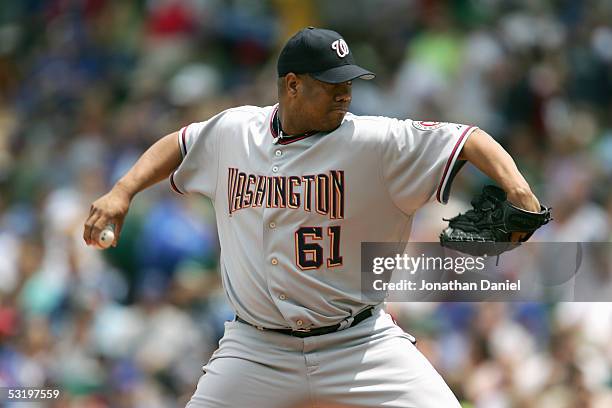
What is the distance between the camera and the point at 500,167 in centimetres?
403

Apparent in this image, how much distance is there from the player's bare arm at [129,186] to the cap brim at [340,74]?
730 millimetres

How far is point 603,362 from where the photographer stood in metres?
6.51

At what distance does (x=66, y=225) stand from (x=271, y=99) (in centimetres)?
184

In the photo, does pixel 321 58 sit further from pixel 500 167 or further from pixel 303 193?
pixel 500 167

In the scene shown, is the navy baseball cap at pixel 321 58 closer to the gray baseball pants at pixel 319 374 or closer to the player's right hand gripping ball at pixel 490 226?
the player's right hand gripping ball at pixel 490 226

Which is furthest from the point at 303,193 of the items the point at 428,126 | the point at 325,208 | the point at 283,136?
the point at 428,126

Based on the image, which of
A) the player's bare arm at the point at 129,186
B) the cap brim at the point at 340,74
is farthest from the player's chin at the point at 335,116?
the player's bare arm at the point at 129,186

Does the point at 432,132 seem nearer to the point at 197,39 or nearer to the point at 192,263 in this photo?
the point at 192,263

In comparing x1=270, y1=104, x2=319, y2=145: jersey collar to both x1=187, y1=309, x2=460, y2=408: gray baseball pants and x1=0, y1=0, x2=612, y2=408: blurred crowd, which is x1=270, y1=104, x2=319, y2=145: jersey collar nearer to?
x1=187, y1=309, x2=460, y2=408: gray baseball pants

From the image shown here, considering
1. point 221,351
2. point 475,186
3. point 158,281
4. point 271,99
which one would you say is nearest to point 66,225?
point 158,281

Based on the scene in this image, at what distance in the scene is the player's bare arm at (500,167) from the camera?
398 cm

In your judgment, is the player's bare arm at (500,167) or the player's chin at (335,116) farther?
the player's chin at (335,116)

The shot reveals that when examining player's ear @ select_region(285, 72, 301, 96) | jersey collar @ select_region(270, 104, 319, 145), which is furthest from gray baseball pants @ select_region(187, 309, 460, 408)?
player's ear @ select_region(285, 72, 301, 96)

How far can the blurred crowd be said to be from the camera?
7044 millimetres
